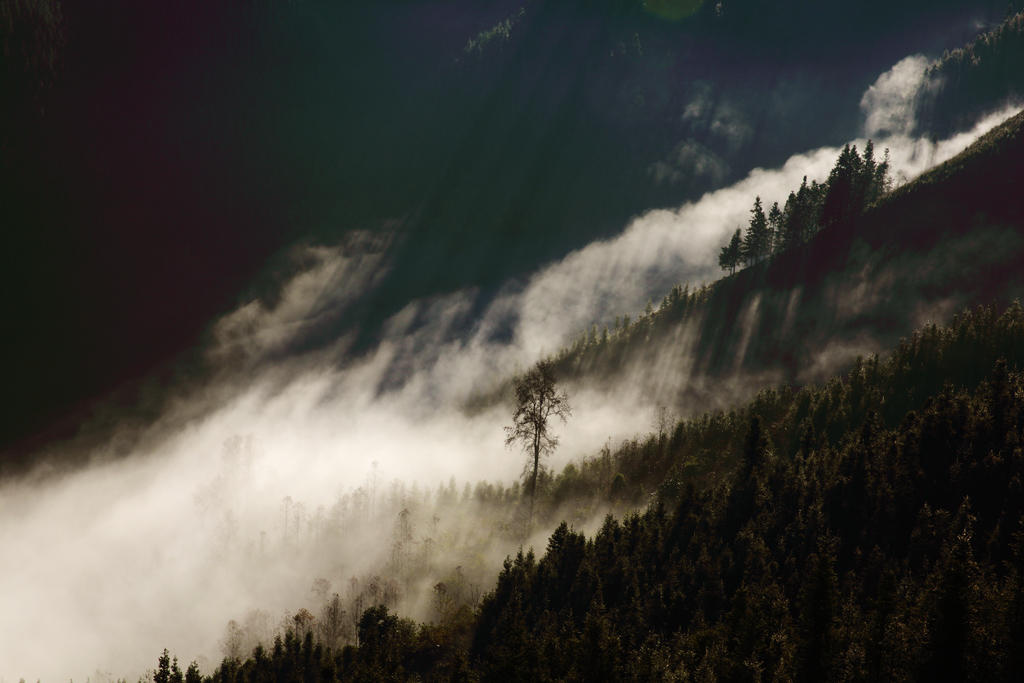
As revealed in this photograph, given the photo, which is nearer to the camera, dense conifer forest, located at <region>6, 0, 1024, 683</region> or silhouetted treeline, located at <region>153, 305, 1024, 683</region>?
silhouetted treeline, located at <region>153, 305, 1024, 683</region>

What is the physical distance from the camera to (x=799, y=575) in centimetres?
5241

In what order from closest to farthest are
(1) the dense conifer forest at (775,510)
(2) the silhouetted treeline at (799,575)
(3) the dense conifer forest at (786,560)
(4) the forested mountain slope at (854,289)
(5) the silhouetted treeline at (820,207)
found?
1. (2) the silhouetted treeline at (799,575)
2. (3) the dense conifer forest at (786,560)
3. (1) the dense conifer forest at (775,510)
4. (4) the forested mountain slope at (854,289)
5. (5) the silhouetted treeline at (820,207)

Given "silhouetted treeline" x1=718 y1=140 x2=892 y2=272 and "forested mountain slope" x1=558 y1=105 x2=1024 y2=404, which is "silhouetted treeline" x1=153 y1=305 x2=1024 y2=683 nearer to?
"forested mountain slope" x1=558 y1=105 x2=1024 y2=404

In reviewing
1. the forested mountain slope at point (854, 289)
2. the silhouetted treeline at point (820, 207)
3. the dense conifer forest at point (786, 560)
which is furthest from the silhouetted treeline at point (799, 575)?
the silhouetted treeline at point (820, 207)

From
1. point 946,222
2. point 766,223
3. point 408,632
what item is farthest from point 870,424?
point 766,223

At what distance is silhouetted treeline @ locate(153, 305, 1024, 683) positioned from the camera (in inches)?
1601

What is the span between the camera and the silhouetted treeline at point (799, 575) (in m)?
40.7

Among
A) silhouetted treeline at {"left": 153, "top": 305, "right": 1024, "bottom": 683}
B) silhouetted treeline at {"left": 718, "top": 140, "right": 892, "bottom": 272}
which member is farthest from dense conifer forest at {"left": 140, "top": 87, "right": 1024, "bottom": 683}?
silhouetted treeline at {"left": 718, "top": 140, "right": 892, "bottom": 272}

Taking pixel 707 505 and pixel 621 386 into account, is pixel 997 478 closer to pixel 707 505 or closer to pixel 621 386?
pixel 707 505

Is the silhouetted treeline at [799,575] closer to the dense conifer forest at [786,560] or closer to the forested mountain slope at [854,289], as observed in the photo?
the dense conifer forest at [786,560]

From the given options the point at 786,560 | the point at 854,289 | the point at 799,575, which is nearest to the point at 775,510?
the point at 786,560

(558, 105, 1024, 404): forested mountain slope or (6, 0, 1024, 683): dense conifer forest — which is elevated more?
(558, 105, 1024, 404): forested mountain slope

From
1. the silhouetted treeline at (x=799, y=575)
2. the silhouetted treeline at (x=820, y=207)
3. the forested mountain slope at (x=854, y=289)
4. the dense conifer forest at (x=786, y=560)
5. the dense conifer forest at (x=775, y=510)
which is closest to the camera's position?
the silhouetted treeline at (x=799, y=575)

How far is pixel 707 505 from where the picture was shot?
6222 cm
